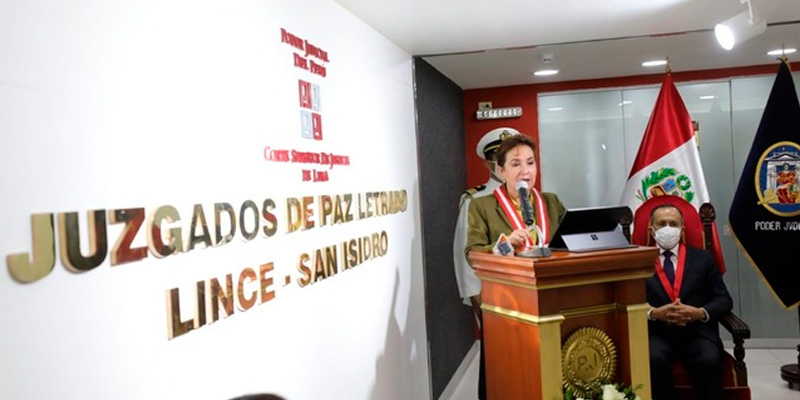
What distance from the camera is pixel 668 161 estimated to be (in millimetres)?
3885

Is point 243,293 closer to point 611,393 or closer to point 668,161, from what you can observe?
point 611,393

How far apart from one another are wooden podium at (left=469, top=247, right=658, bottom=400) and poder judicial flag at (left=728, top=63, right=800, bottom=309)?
192cm

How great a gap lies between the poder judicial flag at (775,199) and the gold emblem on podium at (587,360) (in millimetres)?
2005

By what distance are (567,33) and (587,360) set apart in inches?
69.6

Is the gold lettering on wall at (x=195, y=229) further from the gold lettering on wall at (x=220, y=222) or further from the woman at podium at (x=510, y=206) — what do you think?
the woman at podium at (x=510, y=206)

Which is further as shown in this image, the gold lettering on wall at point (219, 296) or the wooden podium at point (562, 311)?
the wooden podium at point (562, 311)

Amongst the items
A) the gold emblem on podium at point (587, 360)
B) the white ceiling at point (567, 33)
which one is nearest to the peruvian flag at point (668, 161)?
the white ceiling at point (567, 33)

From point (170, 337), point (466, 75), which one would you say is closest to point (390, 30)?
point (466, 75)

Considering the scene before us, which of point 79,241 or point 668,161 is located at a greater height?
point 668,161

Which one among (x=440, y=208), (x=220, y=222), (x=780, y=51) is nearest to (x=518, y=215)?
(x=440, y=208)

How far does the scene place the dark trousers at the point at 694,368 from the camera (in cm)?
300

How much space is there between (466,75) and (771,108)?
1859 mm

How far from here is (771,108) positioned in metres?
3.84

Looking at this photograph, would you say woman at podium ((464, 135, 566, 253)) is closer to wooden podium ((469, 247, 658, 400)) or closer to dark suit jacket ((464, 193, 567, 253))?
dark suit jacket ((464, 193, 567, 253))
